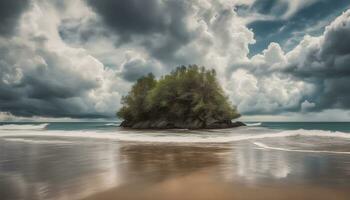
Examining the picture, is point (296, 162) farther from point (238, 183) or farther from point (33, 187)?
point (33, 187)

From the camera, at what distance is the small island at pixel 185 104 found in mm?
49188

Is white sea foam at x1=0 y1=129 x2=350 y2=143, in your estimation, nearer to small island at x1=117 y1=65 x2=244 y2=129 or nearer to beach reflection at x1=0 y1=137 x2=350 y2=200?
beach reflection at x1=0 y1=137 x2=350 y2=200

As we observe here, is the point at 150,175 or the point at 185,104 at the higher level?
the point at 185,104

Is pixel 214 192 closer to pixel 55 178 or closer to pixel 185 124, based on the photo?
pixel 55 178

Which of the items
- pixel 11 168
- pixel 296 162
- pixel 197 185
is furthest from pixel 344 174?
pixel 11 168

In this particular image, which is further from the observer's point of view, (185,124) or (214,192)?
(185,124)

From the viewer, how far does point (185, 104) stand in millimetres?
53156

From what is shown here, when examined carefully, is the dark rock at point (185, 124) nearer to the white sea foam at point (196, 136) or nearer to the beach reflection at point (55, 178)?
the white sea foam at point (196, 136)

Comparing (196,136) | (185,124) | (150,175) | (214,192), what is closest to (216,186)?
(214,192)

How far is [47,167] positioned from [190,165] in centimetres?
436

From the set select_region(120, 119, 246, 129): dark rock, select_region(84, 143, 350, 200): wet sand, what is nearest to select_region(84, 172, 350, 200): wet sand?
select_region(84, 143, 350, 200): wet sand

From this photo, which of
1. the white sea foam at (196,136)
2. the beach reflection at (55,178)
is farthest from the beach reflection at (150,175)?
the white sea foam at (196,136)

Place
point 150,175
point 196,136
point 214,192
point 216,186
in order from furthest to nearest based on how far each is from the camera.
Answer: point 196,136 → point 150,175 → point 216,186 → point 214,192

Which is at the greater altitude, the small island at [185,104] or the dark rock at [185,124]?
the small island at [185,104]
